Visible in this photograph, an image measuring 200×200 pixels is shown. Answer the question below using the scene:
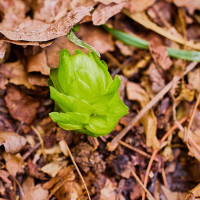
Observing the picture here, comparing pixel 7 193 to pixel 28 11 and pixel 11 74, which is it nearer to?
pixel 11 74

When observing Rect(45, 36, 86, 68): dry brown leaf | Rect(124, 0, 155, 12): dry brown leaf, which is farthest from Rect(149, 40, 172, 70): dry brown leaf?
Rect(45, 36, 86, 68): dry brown leaf

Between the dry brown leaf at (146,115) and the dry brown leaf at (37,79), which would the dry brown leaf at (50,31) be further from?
the dry brown leaf at (146,115)

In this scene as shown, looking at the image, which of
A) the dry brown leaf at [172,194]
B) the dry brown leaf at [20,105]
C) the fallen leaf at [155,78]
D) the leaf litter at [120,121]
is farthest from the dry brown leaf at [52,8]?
the dry brown leaf at [172,194]

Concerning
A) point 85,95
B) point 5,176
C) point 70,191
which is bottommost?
point 70,191

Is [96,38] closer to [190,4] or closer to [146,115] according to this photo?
[146,115]

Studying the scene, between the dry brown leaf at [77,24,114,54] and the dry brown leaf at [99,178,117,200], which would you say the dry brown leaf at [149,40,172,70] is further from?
the dry brown leaf at [99,178,117,200]

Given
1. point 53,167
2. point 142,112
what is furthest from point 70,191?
point 142,112
